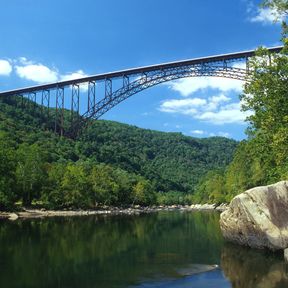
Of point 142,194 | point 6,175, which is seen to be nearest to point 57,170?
point 6,175

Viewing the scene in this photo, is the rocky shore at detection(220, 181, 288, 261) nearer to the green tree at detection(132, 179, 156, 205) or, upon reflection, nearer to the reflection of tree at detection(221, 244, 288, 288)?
the reflection of tree at detection(221, 244, 288, 288)

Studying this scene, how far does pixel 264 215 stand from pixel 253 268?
13.7ft

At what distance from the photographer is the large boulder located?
24.0 meters

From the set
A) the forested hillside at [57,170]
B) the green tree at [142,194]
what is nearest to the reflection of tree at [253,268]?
the forested hillside at [57,170]

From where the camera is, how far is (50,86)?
87500mm

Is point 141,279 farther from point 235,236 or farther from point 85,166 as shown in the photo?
point 85,166

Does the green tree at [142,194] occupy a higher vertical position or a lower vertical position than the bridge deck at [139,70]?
lower

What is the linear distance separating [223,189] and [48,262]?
79.9 meters

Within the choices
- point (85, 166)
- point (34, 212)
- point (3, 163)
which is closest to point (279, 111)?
point (3, 163)

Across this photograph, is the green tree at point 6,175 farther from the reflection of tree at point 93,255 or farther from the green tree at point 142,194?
the green tree at point 142,194

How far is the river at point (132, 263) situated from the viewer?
1783 cm

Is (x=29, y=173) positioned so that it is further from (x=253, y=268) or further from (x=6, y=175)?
(x=253, y=268)

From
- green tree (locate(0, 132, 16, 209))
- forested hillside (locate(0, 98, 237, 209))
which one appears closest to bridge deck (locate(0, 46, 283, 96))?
forested hillside (locate(0, 98, 237, 209))

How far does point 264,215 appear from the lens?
80.0 feet
